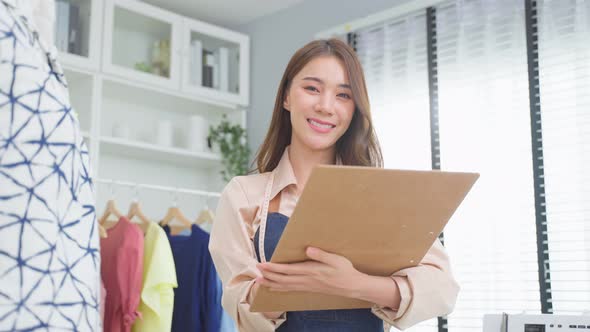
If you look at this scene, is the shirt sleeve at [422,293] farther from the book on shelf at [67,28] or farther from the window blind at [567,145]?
the book on shelf at [67,28]

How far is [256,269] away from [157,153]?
2410 millimetres

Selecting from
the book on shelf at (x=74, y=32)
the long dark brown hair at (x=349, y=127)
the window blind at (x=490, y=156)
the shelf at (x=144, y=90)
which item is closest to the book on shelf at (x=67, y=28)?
the book on shelf at (x=74, y=32)

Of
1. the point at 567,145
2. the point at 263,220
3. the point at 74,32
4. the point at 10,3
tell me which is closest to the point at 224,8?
the point at 74,32

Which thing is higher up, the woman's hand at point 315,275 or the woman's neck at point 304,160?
the woman's neck at point 304,160

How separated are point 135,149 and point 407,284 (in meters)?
2.47

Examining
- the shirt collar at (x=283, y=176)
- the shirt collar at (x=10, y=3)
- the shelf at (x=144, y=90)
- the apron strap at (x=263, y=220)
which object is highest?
the shelf at (x=144, y=90)

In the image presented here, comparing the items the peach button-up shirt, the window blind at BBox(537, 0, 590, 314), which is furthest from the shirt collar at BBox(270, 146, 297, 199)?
the window blind at BBox(537, 0, 590, 314)

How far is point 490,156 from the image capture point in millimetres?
2863

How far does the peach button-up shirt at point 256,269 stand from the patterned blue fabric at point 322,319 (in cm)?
4

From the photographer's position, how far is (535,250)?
2680 mm

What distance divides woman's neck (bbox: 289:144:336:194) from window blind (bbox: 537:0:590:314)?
1457mm

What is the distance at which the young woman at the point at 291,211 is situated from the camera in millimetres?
1160

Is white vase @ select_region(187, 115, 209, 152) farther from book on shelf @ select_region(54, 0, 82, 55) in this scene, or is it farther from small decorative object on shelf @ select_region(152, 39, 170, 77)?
book on shelf @ select_region(54, 0, 82, 55)

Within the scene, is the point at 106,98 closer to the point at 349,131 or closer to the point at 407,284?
the point at 349,131
